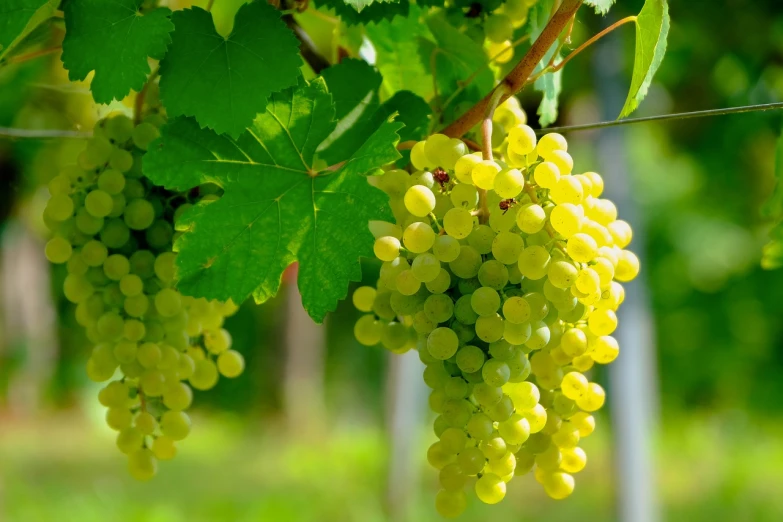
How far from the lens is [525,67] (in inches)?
20.6

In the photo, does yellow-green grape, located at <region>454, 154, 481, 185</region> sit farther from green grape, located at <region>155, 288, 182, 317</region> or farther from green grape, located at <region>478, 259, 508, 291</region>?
green grape, located at <region>155, 288, 182, 317</region>

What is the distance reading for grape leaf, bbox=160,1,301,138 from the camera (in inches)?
20.2

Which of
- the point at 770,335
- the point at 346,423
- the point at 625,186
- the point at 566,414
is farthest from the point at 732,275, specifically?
the point at 566,414

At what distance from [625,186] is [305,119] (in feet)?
5.98

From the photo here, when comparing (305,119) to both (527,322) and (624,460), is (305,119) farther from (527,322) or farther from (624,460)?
(624,460)

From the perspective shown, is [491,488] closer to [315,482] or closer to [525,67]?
[525,67]

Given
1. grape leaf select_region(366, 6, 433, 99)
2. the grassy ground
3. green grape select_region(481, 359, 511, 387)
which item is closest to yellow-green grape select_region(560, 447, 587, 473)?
green grape select_region(481, 359, 511, 387)

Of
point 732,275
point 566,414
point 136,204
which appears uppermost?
point 732,275

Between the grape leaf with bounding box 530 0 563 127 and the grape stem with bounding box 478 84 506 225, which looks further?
the grape leaf with bounding box 530 0 563 127

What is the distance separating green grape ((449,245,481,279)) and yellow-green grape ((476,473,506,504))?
140 mm

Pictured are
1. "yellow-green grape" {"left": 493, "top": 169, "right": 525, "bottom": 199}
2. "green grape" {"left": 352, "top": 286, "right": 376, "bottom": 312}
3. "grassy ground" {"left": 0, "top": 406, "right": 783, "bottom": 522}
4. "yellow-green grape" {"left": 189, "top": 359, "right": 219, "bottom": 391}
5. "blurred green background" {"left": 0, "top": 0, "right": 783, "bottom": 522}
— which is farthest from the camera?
"grassy ground" {"left": 0, "top": 406, "right": 783, "bottom": 522}

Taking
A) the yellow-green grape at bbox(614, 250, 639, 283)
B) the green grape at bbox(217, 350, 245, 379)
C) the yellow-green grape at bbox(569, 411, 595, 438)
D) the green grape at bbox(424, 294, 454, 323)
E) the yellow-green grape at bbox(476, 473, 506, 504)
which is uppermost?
the yellow-green grape at bbox(614, 250, 639, 283)

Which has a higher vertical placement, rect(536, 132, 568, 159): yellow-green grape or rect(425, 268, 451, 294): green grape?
rect(536, 132, 568, 159): yellow-green grape

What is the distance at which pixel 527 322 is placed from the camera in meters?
0.50
